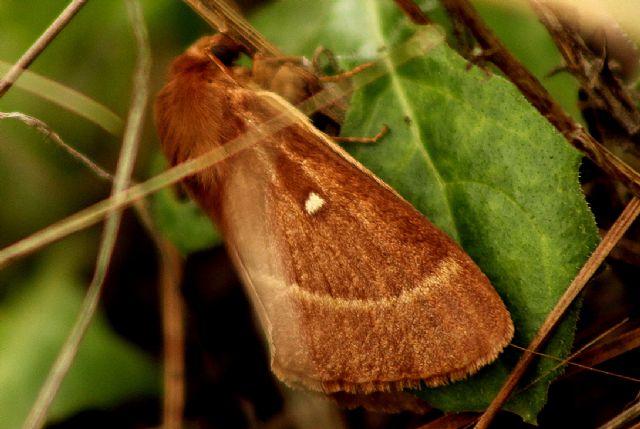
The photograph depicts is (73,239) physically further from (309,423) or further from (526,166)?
(526,166)

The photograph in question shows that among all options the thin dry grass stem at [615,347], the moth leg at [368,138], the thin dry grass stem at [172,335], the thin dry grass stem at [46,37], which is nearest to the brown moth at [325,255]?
the moth leg at [368,138]

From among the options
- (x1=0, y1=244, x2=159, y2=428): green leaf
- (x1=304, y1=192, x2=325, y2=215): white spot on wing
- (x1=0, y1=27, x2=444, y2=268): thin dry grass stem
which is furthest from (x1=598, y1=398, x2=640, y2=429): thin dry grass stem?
(x1=0, y1=244, x2=159, y2=428): green leaf

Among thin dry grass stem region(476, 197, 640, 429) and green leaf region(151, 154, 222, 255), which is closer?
thin dry grass stem region(476, 197, 640, 429)

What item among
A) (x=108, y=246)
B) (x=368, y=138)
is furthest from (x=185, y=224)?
(x=368, y=138)

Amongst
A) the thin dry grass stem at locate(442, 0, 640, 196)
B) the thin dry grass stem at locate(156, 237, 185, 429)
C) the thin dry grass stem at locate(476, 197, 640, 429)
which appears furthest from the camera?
the thin dry grass stem at locate(156, 237, 185, 429)

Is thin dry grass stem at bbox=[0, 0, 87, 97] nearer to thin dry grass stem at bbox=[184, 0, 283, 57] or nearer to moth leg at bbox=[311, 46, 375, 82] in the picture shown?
thin dry grass stem at bbox=[184, 0, 283, 57]

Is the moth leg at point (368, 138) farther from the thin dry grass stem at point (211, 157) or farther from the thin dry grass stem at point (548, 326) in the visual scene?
the thin dry grass stem at point (548, 326)

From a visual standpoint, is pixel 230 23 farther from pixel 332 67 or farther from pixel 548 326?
pixel 548 326
